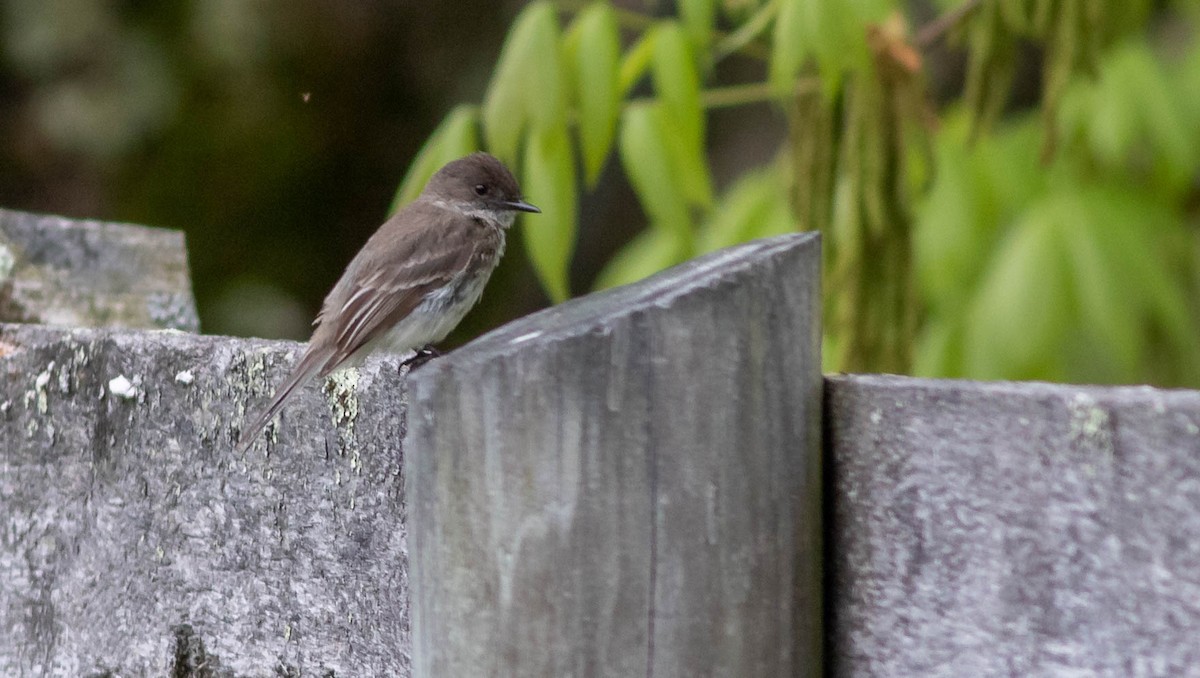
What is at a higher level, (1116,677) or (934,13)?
(934,13)

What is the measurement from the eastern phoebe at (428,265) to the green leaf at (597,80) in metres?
0.70

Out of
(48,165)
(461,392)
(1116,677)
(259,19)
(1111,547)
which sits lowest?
(1116,677)

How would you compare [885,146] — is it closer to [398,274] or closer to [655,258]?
[655,258]

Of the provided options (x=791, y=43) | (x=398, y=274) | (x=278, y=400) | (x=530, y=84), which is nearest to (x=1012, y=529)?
(x=278, y=400)

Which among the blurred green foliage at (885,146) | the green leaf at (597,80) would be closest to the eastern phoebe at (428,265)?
the blurred green foliage at (885,146)

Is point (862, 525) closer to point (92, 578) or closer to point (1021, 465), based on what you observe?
point (1021, 465)

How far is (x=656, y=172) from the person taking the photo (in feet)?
10.4

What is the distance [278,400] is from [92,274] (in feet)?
4.12

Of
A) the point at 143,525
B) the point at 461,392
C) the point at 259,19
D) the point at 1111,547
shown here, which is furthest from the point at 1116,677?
the point at 259,19

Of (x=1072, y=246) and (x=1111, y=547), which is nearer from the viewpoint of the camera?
(x=1111, y=547)

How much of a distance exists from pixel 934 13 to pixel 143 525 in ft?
18.8

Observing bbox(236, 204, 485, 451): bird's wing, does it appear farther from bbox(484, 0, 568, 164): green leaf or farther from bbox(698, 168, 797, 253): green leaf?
bbox(698, 168, 797, 253): green leaf

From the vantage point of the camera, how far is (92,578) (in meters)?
2.19

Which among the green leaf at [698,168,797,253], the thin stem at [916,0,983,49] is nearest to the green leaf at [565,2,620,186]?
the green leaf at [698,168,797,253]
